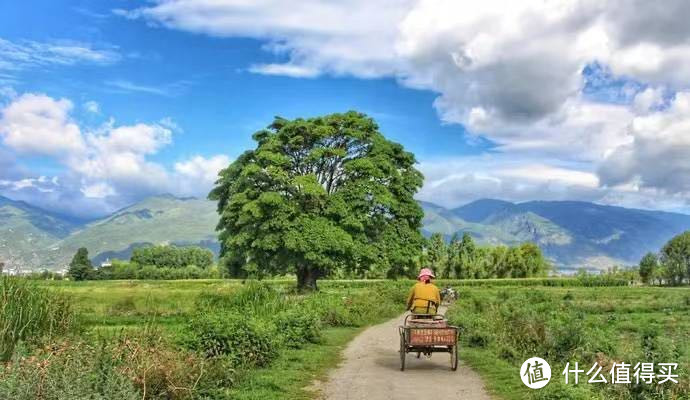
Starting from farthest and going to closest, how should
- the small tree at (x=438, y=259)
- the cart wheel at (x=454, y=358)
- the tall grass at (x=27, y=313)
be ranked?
the small tree at (x=438, y=259), the cart wheel at (x=454, y=358), the tall grass at (x=27, y=313)

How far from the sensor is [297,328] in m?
20.2

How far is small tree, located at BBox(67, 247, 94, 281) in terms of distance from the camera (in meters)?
113

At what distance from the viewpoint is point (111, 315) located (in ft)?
116

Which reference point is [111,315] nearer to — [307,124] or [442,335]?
[307,124]

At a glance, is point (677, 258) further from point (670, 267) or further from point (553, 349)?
point (553, 349)

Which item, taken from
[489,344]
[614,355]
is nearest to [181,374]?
[614,355]

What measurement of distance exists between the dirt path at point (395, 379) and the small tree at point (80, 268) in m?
105

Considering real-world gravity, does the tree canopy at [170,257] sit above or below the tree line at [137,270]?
above

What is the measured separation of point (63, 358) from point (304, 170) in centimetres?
3877

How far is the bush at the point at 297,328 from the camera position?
64.5 ft

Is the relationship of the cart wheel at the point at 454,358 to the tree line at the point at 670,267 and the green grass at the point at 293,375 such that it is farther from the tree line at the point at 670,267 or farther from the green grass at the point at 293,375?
the tree line at the point at 670,267

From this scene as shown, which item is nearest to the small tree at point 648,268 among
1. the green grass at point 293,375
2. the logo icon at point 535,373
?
the green grass at point 293,375

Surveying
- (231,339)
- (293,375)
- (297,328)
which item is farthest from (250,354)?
(297,328)

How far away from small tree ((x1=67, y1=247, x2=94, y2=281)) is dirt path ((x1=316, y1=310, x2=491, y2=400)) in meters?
105
